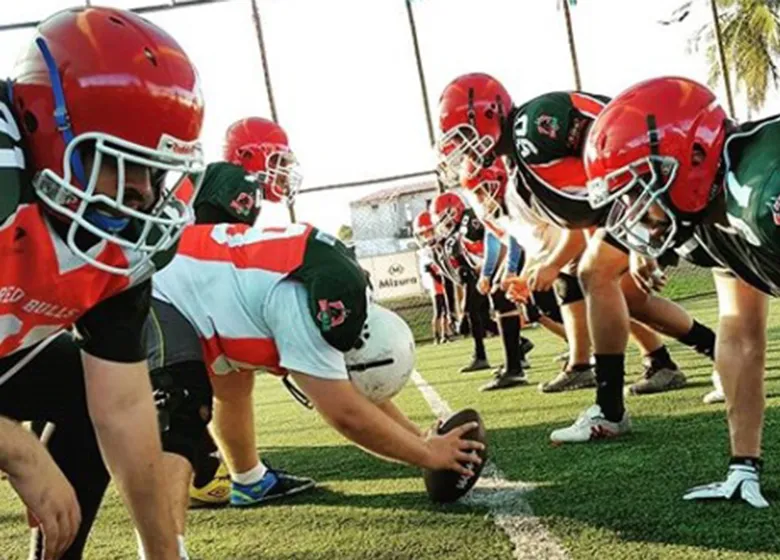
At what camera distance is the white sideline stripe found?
9.36 ft

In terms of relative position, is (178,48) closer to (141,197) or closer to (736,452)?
(141,197)

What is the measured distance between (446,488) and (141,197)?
1.80 metres

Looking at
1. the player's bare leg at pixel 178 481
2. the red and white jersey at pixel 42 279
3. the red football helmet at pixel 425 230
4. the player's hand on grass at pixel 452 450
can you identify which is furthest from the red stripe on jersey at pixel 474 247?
the red and white jersey at pixel 42 279

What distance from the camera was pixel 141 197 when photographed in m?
2.23

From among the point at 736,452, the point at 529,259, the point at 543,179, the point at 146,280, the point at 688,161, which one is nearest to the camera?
the point at 146,280

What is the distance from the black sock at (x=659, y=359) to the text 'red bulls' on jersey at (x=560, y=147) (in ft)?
5.90

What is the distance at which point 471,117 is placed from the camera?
5.89 meters

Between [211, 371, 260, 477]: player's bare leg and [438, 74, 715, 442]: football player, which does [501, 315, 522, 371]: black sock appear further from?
[211, 371, 260, 477]: player's bare leg

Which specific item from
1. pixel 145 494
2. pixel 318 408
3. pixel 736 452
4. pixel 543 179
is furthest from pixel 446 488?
pixel 543 179

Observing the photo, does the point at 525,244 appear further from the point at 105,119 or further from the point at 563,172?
the point at 105,119

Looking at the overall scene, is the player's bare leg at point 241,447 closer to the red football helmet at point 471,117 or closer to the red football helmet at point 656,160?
the red football helmet at point 656,160

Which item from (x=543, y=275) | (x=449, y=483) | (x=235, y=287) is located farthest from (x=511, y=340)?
(x=235, y=287)

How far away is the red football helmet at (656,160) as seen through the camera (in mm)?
2961

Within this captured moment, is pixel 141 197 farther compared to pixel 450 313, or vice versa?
pixel 450 313
